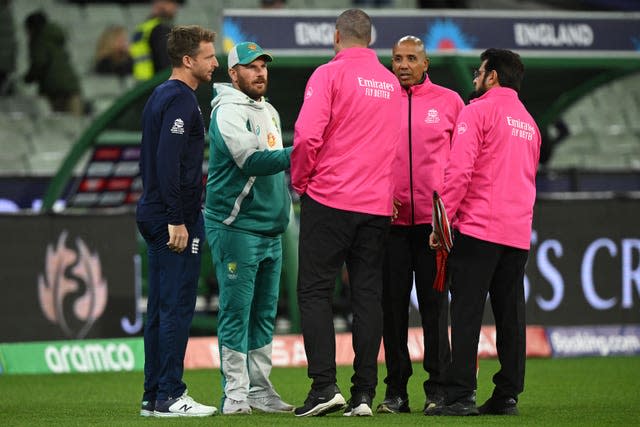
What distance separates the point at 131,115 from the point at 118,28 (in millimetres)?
6239

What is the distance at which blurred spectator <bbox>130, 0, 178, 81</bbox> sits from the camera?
52.6ft

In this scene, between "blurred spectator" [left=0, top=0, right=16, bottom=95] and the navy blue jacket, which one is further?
"blurred spectator" [left=0, top=0, right=16, bottom=95]

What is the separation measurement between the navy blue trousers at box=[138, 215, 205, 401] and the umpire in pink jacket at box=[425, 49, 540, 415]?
4.84 feet

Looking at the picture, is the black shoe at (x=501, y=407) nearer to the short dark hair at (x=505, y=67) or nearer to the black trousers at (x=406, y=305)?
the black trousers at (x=406, y=305)

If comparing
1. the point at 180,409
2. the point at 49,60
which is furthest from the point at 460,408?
the point at 49,60

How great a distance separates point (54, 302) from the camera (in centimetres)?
1339

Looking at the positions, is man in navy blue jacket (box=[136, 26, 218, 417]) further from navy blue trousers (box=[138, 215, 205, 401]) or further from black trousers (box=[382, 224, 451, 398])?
black trousers (box=[382, 224, 451, 398])

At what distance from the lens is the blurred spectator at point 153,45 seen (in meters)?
16.0

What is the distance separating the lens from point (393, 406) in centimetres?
908

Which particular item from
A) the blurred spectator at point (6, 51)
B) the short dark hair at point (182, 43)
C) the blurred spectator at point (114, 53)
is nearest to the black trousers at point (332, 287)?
the short dark hair at point (182, 43)

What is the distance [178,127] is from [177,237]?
0.65m

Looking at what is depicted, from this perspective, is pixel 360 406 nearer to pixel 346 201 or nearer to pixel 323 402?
pixel 323 402

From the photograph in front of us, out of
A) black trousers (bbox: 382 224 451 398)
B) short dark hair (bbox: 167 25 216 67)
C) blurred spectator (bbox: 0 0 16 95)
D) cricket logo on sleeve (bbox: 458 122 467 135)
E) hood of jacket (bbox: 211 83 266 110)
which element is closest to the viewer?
cricket logo on sleeve (bbox: 458 122 467 135)

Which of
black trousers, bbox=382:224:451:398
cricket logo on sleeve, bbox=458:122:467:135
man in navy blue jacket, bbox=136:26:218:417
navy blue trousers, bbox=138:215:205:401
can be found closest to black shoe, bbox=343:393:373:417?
black trousers, bbox=382:224:451:398
